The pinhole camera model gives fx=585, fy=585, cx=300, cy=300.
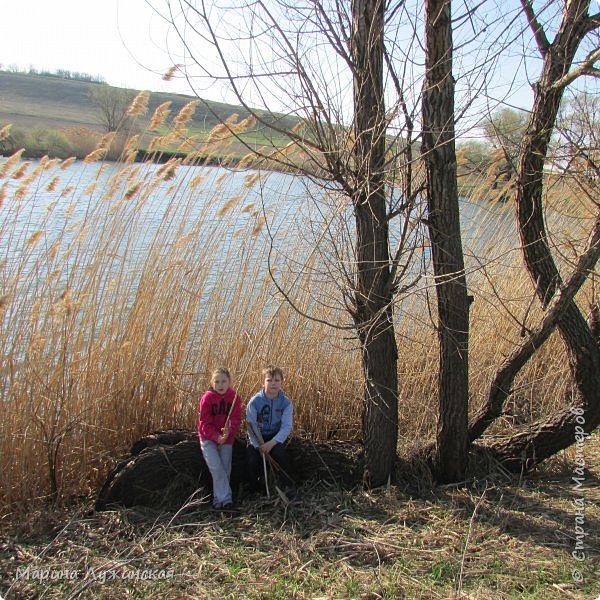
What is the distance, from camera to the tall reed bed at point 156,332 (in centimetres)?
339

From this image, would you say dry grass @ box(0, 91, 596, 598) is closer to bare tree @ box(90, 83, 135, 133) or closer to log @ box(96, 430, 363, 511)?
log @ box(96, 430, 363, 511)

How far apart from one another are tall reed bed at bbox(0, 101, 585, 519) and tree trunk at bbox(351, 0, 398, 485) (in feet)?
0.65

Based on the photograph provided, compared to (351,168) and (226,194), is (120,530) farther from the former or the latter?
(226,194)

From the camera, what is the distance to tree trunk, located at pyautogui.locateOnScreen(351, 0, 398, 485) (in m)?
2.79

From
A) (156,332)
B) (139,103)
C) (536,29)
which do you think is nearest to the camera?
(536,29)

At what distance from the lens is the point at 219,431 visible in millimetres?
3336

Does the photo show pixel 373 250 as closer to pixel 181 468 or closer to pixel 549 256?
pixel 549 256

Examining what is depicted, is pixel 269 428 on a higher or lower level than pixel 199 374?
lower

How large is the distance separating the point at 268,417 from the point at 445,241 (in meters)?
1.42

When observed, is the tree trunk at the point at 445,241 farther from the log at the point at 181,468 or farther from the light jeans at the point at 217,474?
the light jeans at the point at 217,474

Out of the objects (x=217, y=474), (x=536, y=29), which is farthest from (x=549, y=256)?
(x=217, y=474)

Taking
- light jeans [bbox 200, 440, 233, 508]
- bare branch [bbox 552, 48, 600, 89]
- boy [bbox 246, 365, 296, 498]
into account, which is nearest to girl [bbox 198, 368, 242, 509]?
light jeans [bbox 200, 440, 233, 508]

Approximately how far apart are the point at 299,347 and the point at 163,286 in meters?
Result: 1.04

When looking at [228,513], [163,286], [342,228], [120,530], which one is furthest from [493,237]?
[120,530]
